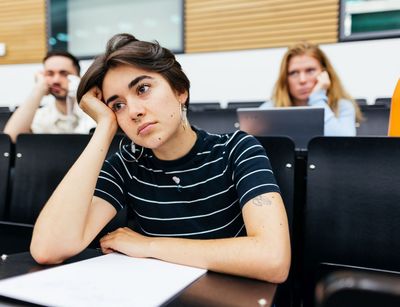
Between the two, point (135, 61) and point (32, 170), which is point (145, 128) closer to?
point (135, 61)

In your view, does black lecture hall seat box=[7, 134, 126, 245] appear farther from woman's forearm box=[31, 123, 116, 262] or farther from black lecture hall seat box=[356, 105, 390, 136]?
black lecture hall seat box=[356, 105, 390, 136]

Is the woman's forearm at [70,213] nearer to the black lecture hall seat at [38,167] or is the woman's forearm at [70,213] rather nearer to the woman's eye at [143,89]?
the woman's eye at [143,89]

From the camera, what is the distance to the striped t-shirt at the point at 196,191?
1.01 metres

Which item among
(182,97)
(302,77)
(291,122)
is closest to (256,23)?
(302,77)

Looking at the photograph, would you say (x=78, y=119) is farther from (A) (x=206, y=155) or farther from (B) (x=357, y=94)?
(B) (x=357, y=94)

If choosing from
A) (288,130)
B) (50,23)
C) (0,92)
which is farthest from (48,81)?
(0,92)

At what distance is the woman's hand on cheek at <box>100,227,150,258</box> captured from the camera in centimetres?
81

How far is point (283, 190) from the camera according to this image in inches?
45.1

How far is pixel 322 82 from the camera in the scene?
7.59 ft

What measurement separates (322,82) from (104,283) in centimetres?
203

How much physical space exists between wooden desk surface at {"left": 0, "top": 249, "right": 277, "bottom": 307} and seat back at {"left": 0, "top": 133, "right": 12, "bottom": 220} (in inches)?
37.0

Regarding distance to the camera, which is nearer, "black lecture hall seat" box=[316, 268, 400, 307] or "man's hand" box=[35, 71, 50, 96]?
"black lecture hall seat" box=[316, 268, 400, 307]

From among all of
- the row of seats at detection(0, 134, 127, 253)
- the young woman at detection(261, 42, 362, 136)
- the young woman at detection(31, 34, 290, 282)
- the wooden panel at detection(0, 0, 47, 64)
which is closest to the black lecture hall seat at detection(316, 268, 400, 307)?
the young woman at detection(31, 34, 290, 282)

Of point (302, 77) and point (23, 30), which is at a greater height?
point (23, 30)
